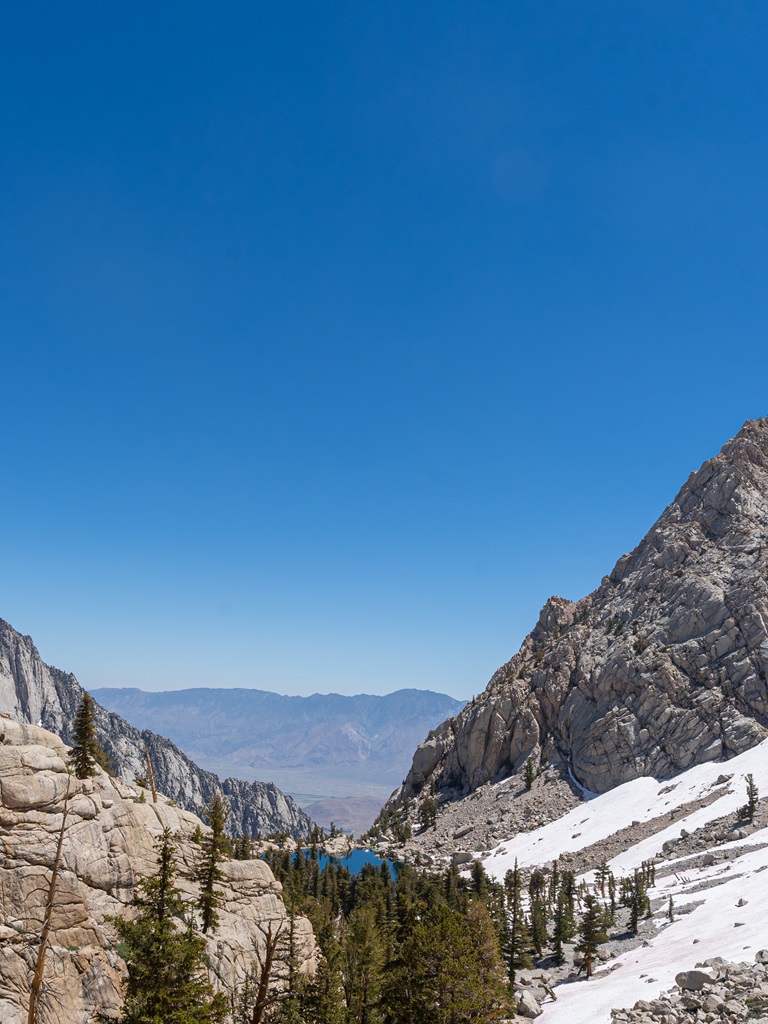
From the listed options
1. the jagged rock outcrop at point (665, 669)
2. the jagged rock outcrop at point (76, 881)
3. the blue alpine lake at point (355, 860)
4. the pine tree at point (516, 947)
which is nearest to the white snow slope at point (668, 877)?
the pine tree at point (516, 947)

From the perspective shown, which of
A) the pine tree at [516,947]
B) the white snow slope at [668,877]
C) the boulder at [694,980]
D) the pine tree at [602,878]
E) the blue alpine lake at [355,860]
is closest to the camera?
the boulder at [694,980]

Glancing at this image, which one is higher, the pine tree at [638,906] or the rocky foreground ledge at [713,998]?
the rocky foreground ledge at [713,998]

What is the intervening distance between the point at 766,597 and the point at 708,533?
3591 centimetres

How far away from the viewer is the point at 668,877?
88062 mm

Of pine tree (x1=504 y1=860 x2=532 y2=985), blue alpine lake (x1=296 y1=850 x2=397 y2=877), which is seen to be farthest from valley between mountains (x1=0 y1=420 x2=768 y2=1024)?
blue alpine lake (x1=296 y1=850 x2=397 y2=877)

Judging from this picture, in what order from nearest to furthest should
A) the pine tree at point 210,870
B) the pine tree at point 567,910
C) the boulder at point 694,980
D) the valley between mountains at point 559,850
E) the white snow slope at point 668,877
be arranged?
the valley between mountains at point 559,850 < the boulder at point 694,980 < the pine tree at point 210,870 < the white snow slope at point 668,877 < the pine tree at point 567,910

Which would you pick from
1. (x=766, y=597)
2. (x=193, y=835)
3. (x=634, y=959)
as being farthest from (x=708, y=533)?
(x=193, y=835)

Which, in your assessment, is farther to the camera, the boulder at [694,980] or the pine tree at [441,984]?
the boulder at [694,980]

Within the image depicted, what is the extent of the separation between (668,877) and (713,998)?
6316 centimetres

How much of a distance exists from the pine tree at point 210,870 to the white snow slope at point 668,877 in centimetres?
2932

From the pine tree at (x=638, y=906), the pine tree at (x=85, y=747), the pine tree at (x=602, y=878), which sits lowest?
the pine tree at (x=602, y=878)

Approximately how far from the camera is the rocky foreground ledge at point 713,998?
3275 centimetres

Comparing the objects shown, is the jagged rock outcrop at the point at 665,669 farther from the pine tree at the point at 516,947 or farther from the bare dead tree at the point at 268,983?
the bare dead tree at the point at 268,983

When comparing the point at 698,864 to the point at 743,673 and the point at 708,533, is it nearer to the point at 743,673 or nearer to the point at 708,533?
the point at 743,673
